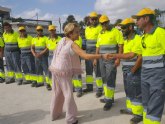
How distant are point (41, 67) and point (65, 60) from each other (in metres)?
4.27

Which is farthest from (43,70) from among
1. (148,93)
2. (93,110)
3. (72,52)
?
(148,93)

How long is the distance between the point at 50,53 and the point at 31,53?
4.75 ft

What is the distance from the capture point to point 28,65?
10367 millimetres

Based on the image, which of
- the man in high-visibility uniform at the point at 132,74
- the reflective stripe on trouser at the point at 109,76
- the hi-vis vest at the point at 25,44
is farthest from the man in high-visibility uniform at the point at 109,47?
the hi-vis vest at the point at 25,44

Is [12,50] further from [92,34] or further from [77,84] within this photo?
[92,34]

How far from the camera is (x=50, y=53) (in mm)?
9156

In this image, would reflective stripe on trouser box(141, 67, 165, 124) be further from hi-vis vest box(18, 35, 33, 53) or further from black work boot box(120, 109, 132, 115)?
hi-vis vest box(18, 35, 33, 53)

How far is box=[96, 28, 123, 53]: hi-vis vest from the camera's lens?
6.93m

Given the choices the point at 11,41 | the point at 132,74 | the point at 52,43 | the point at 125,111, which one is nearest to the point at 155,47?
the point at 132,74

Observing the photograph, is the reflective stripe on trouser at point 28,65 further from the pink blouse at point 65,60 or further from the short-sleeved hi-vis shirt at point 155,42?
the short-sleeved hi-vis shirt at point 155,42

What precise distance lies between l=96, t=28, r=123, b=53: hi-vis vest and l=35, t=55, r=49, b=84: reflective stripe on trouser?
325 cm

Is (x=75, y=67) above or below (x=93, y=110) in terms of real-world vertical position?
above

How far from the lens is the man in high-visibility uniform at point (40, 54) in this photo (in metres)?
9.72

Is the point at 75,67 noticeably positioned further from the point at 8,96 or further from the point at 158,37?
the point at 8,96
